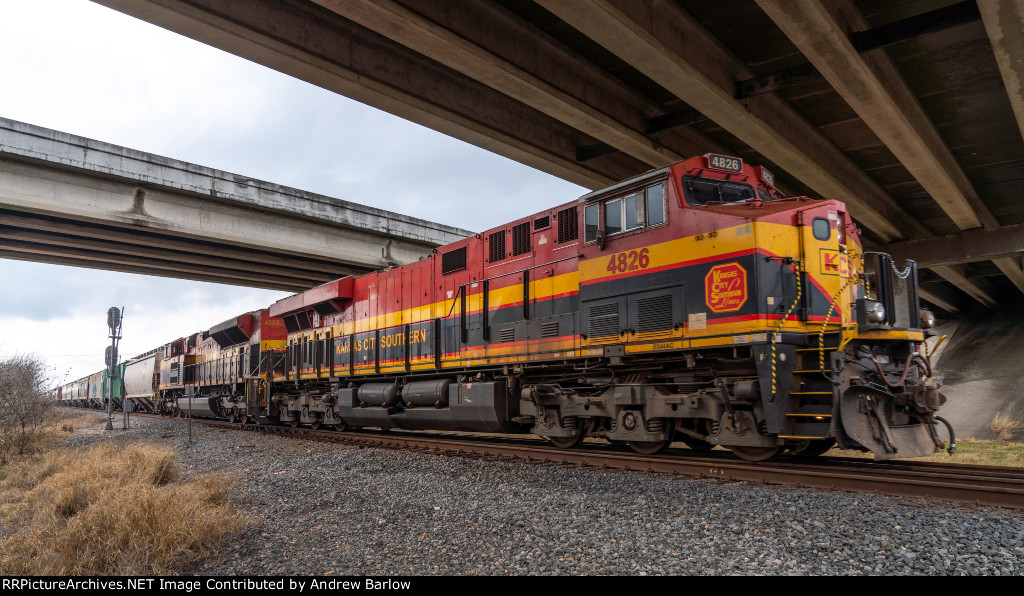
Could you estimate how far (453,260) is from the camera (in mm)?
12109

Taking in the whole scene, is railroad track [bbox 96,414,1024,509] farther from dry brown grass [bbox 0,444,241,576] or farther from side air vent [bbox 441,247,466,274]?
dry brown grass [bbox 0,444,241,576]

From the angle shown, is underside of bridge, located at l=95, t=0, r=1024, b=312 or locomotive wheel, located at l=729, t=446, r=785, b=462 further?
underside of bridge, located at l=95, t=0, r=1024, b=312

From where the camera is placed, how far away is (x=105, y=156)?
17109 mm

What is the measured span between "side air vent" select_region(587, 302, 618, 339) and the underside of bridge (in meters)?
3.48

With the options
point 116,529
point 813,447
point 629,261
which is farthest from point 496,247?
point 116,529

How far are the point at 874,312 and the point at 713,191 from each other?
244cm

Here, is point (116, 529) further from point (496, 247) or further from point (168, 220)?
point (168, 220)

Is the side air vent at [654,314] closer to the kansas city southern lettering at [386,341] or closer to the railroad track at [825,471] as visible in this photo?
the railroad track at [825,471]

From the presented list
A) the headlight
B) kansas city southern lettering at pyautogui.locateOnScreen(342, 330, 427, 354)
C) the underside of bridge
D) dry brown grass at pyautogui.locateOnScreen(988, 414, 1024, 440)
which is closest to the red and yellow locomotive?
the headlight

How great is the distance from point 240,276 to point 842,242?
2730cm

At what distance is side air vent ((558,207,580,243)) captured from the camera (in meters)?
9.39

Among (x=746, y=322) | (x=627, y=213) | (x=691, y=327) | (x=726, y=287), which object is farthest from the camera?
(x=627, y=213)

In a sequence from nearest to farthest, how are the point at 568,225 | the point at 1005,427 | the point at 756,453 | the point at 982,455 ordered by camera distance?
the point at 756,453 → the point at 568,225 → the point at 982,455 → the point at 1005,427

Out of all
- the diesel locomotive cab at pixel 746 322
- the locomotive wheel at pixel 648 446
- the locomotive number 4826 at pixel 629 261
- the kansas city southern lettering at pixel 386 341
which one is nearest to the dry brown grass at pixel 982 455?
the locomotive wheel at pixel 648 446
